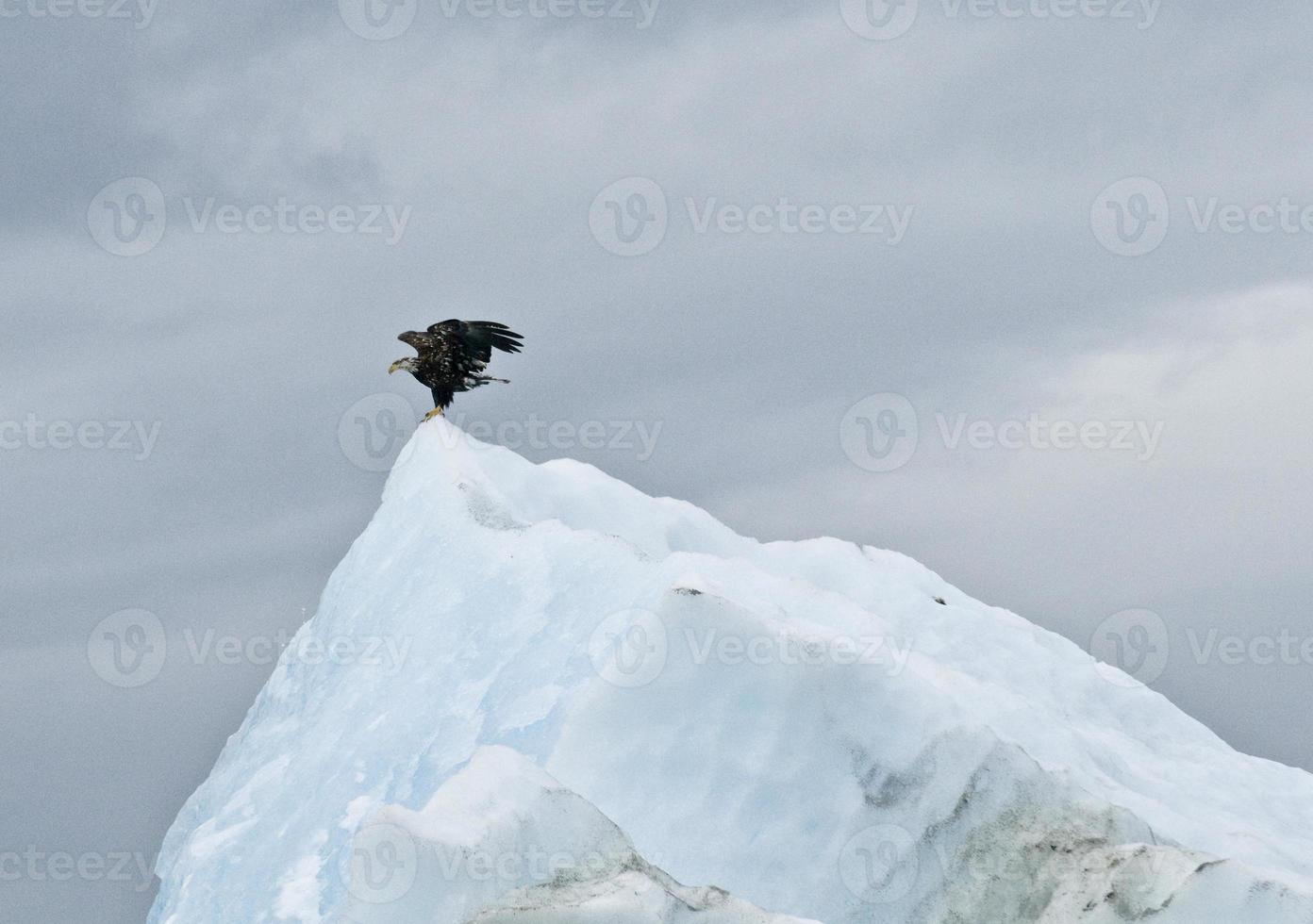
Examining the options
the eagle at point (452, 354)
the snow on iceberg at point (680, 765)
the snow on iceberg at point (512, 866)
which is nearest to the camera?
the snow on iceberg at point (512, 866)

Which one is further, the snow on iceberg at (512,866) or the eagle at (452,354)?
the eagle at (452,354)

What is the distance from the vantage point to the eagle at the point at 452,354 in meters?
20.5

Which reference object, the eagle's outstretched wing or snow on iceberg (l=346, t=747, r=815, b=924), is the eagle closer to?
the eagle's outstretched wing

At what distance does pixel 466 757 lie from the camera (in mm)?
15812

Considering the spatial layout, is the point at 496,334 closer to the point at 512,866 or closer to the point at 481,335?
the point at 481,335

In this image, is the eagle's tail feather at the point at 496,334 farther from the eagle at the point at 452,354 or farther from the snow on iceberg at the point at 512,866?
the snow on iceberg at the point at 512,866

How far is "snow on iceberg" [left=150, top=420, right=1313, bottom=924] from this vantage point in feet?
42.9

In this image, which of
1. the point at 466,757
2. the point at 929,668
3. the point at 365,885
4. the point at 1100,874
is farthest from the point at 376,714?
the point at 1100,874

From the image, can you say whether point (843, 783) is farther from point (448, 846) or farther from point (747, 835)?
point (448, 846)

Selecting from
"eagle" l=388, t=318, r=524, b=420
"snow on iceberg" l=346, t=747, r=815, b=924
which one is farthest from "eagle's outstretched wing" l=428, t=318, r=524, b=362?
"snow on iceberg" l=346, t=747, r=815, b=924

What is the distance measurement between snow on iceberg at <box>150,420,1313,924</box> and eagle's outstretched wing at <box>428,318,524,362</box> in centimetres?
172

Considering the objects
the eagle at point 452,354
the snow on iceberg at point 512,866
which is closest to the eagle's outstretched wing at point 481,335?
the eagle at point 452,354

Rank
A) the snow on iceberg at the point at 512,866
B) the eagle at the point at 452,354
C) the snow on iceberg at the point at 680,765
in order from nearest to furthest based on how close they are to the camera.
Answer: the snow on iceberg at the point at 512,866 < the snow on iceberg at the point at 680,765 < the eagle at the point at 452,354

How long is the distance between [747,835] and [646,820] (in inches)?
37.6
